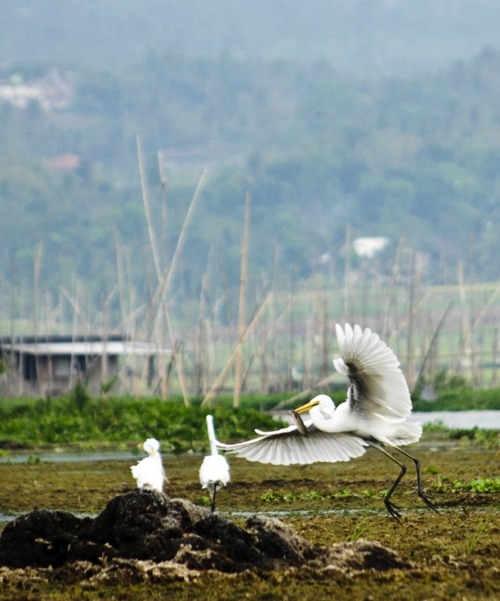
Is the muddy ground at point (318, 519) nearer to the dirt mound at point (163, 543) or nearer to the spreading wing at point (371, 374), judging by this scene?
the dirt mound at point (163, 543)

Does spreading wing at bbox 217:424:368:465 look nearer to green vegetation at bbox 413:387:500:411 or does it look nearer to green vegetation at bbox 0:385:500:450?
green vegetation at bbox 0:385:500:450

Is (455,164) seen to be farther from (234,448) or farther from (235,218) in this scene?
(234,448)

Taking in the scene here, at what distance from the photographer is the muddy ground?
24.5 ft

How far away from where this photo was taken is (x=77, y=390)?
27.8 m

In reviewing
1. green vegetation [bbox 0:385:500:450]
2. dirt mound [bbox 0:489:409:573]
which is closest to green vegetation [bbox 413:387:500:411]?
green vegetation [bbox 0:385:500:450]

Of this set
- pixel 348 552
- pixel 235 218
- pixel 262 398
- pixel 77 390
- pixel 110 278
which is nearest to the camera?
pixel 348 552

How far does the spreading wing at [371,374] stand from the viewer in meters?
9.61

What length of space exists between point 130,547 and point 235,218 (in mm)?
171095

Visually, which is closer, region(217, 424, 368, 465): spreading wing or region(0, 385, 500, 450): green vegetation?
region(217, 424, 368, 465): spreading wing

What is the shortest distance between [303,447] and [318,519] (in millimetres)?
704

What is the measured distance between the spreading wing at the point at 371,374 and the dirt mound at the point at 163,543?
1.87 m

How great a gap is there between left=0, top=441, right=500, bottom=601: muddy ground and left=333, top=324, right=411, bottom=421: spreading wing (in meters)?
1.04

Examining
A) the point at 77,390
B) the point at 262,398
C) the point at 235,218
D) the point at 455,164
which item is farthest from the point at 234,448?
the point at 455,164

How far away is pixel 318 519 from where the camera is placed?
440 inches
